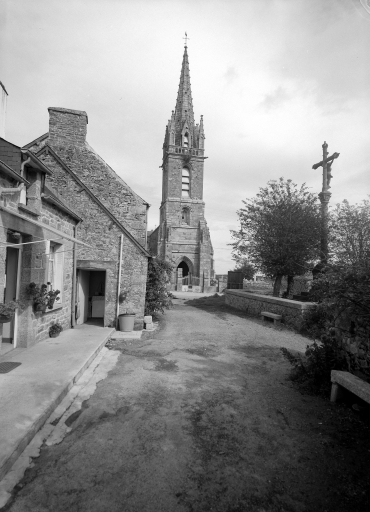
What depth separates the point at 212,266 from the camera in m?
36.9

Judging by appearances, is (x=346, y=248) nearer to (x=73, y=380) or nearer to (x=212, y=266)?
(x=73, y=380)

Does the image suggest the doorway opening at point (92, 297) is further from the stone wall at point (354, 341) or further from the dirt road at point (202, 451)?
the stone wall at point (354, 341)

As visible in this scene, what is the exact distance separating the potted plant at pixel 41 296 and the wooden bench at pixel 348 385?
21.0 ft

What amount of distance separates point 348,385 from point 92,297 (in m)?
9.62

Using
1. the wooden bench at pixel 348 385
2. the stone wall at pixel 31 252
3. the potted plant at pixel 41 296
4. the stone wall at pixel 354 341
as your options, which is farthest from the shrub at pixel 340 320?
the stone wall at pixel 31 252

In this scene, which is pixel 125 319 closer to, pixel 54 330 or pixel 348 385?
pixel 54 330

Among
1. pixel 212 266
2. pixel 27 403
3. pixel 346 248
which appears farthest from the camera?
pixel 212 266

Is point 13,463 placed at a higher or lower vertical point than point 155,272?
lower

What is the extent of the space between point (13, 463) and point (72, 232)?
7589mm

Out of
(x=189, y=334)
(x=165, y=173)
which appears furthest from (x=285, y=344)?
(x=165, y=173)

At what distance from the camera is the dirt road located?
2793 mm

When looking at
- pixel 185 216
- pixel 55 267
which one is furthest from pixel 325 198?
pixel 185 216

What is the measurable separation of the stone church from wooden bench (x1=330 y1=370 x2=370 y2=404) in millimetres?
28905

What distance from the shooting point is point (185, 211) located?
3681cm
